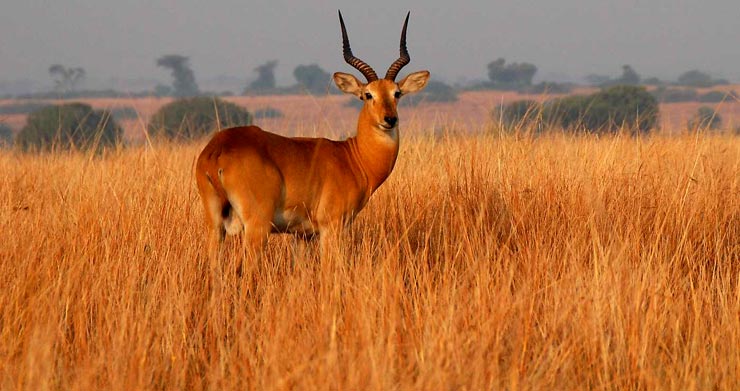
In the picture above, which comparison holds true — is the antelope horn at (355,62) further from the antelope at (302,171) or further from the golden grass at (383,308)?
the golden grass at (383,308)

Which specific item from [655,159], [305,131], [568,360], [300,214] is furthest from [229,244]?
[305,131]

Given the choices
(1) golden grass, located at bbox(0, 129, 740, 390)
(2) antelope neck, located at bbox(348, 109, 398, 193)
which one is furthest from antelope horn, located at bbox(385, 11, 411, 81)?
(1) golden grass, located at bbox(0, 129, 740, 390)

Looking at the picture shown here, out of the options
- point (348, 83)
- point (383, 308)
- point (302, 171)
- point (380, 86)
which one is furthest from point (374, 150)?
point (383, 308)

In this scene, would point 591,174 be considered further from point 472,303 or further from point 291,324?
point 291,324

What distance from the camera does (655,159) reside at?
9766mm

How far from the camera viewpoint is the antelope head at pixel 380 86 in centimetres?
704

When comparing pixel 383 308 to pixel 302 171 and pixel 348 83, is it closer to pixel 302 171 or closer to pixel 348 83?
pixel 302 171

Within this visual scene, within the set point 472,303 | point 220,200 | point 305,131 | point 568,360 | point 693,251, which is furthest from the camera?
point 305,131

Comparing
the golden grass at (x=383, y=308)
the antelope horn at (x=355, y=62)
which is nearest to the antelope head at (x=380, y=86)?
the antelope horn at (x=355, y=62)

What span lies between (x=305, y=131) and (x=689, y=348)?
7967mm

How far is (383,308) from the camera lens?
16.3 ft

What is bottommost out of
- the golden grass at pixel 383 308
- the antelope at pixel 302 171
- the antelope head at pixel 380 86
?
the golden grass at pixel 383 308

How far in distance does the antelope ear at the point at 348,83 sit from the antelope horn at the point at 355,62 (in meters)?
0.10

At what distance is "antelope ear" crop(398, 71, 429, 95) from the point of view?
7.74 m
